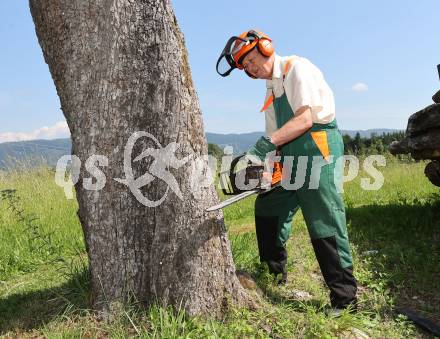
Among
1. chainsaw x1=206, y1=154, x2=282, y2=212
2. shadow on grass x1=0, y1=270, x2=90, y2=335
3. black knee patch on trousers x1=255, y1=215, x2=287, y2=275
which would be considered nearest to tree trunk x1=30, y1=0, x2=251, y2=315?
chainsaw x1=206, y1=154, x2=282, y2=212

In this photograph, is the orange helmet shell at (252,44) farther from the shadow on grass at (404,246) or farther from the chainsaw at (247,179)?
the shadow on grass at (404,246)

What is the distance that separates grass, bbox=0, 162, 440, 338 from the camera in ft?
10.5

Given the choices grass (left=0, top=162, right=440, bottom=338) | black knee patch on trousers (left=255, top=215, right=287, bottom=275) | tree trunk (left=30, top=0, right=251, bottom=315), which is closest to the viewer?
tree trunk (left=30, top=0, right=251, bottom=315)

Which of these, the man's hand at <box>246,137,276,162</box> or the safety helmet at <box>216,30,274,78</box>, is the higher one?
the safety helmet at <box>216,30,274,78</box>

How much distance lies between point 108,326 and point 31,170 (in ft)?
26.4

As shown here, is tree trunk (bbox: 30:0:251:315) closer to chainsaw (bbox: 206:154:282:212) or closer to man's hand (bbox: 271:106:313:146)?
chainsaw (bbox: 206:154:282:212)

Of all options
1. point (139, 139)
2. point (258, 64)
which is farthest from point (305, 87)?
point (139, 139)

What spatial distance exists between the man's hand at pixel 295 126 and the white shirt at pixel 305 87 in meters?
0.05

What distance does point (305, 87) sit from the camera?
3.36 m

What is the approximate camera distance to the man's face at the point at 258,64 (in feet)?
11.6

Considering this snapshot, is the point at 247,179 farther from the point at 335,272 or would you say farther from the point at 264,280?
the point at 264,280

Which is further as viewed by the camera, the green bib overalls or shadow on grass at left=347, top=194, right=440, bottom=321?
shadow on grass at left=347, top=194, right=440, bottom=321

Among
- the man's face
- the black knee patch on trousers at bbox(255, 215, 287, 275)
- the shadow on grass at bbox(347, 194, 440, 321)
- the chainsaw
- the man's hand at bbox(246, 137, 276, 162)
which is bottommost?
the shadow on grass at bbox(347, 194, 440, 321)

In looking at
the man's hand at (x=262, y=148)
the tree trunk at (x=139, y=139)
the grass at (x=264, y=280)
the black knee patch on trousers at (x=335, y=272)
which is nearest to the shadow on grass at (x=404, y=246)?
the grass at (x=264, y=280)
